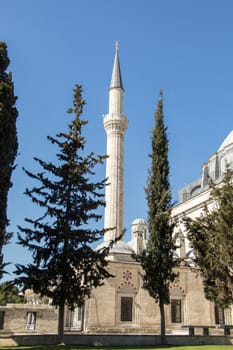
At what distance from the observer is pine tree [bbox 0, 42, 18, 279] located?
1282 cm

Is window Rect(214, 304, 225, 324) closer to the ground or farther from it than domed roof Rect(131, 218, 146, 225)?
closer to the ground

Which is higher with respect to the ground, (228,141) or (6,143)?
(228,141)

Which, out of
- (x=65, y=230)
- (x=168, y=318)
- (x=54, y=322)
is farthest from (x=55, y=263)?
(x=168, y=318)

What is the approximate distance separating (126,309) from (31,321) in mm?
5189

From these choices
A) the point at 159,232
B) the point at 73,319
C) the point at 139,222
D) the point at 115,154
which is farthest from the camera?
the point at 115,154

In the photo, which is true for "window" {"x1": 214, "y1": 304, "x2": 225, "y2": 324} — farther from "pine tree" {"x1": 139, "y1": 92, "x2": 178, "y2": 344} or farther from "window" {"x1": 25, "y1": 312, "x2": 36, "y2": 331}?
"window" {"x1": 25, "y1": 312, "x2": 36, "y2": 331}

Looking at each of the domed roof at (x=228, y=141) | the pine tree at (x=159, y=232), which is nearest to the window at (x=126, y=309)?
the pine tree at (x=159, y=232)

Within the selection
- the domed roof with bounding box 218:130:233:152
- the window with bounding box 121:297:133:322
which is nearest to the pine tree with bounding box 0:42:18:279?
the window with bounding box 121:297:133:322

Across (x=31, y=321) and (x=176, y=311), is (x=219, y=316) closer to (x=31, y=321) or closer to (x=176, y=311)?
(x=176, y=311)

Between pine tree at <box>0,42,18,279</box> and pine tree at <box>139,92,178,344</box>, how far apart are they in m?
5.51

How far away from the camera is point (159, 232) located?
1547cm

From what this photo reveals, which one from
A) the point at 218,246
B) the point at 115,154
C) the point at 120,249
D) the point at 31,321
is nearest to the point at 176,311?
the point at 120,249

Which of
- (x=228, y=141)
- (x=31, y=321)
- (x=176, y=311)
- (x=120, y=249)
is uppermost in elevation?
(x=228, y=141)

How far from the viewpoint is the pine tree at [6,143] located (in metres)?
12.8
